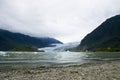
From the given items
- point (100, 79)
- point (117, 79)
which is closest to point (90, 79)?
point (100, 79)

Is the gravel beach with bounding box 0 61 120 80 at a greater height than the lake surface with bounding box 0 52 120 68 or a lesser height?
lesser

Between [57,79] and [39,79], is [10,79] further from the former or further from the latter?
[57,79]

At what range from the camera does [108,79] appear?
22188 mm

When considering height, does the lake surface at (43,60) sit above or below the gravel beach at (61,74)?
above

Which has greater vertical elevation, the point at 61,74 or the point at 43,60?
the point at 43,60

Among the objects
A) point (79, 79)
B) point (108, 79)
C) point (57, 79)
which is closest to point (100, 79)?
point (108, 79)

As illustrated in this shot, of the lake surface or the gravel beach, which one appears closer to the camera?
the gravel beach

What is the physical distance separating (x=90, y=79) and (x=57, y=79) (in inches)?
134

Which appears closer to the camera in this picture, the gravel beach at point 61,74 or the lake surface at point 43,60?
the gravel beach at point 61,74

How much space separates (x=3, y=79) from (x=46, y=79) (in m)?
4.54

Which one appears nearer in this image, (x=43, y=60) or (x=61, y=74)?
(x=61, y=74)

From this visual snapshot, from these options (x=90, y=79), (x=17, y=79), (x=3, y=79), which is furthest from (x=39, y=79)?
(x=90, y=79)

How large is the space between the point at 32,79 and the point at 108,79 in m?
7.90

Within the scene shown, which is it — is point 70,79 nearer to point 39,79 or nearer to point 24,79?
point 39,79
